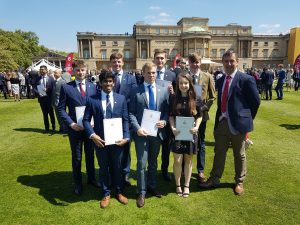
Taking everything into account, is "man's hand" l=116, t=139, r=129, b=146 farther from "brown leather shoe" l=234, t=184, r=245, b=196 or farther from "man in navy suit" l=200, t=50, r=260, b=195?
"brown leather shoe" l=234, t=184, r=245, b=196

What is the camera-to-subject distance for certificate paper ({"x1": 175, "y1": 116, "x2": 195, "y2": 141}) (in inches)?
179

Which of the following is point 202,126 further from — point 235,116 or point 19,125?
point 19,125

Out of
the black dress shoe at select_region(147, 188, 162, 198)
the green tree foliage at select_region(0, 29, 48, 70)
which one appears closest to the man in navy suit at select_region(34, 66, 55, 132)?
the black dress shoe at select_region(147, 188, 162, 198)

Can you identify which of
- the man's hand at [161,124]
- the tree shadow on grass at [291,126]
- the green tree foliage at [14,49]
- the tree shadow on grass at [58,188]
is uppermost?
the green tree foliage at [14,49]

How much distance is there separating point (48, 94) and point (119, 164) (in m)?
6.78

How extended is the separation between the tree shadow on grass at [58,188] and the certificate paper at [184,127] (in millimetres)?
1916

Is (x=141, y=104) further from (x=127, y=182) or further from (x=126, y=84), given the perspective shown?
(x=127, y=182)

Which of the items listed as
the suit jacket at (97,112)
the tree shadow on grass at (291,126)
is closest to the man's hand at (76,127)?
the suit jacket at (97,112)

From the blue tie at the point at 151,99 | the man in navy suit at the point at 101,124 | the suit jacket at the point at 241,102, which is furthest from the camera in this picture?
the suit jacket at the point at 241,102

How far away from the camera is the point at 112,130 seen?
4320 mm

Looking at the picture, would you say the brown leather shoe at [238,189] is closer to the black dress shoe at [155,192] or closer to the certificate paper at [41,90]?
the black dress shoe at [155,192]

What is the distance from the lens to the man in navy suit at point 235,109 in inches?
186

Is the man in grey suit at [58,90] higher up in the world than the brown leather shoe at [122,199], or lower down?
higher up

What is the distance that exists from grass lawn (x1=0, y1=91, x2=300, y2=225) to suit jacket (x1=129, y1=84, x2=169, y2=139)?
1321mm
